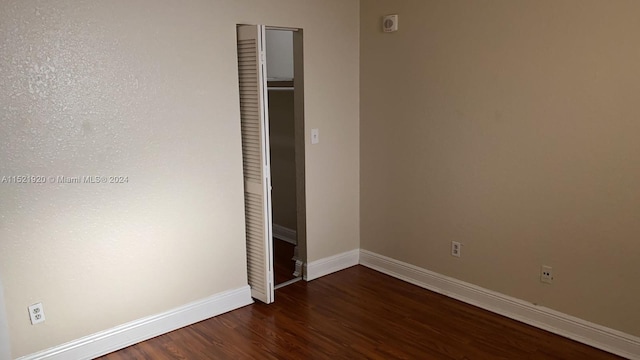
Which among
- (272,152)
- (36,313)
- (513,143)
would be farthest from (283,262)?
(513,143)

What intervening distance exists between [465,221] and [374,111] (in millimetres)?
1178

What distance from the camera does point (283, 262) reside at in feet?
14.7

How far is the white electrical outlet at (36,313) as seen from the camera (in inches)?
107

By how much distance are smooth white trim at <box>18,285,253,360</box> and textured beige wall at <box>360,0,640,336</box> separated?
4.68 feet

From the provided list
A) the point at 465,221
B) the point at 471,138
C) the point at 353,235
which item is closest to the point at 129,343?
the point at 353,235

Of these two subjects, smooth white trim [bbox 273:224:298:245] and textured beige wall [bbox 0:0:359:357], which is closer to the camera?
textured beige wall [bbox 0:0:359:357]

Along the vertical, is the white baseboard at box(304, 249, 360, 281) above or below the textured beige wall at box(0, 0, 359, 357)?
below

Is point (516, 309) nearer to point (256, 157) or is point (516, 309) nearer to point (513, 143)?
point (513, 143)

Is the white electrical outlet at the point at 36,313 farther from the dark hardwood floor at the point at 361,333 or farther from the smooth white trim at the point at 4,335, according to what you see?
the dark hardwood floor at the point at 361,333

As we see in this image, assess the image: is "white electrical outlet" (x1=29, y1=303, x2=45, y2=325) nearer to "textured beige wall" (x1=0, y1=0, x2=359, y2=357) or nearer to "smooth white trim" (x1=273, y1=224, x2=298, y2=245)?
"textured beige wall" (x1=0, y1=0, x2=359, y2=357)

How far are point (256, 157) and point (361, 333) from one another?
4.49 ft

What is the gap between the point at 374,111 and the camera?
409 centimetres

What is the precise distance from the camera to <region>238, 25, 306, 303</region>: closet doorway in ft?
10.9

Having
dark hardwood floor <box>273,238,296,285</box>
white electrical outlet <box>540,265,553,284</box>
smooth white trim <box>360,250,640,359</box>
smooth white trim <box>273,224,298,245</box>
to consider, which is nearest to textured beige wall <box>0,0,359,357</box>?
dark hardwood floor <box>273,238,296,285</box>
